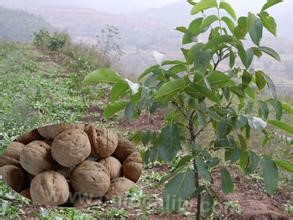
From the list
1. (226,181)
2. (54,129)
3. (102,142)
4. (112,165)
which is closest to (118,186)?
(112,165)

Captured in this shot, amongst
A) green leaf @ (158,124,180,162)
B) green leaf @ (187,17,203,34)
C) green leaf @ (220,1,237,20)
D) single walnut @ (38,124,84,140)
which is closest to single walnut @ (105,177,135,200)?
single walnut @ (38,124,84,140)

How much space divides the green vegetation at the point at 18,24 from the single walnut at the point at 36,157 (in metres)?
14.1

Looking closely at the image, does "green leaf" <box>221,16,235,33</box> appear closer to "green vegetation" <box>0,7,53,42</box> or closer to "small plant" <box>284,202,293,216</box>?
"small plant" <box>284,202,293,216</box>

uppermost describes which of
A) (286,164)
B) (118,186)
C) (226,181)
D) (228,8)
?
(228,8)

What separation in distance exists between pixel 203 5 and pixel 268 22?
0.70 ft

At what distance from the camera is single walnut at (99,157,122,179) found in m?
1.80

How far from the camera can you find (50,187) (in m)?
1.70

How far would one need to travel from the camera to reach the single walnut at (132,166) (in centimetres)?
179

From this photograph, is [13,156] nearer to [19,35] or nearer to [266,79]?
[266,79]

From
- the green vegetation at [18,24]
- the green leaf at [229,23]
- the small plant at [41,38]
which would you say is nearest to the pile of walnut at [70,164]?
the green leaf at [229,23]

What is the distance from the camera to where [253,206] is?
10.7ft

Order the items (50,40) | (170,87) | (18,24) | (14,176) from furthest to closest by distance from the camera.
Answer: (18,24) → (50,40) → (14,176) → (170,87)

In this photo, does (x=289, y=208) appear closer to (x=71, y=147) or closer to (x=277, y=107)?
(x=277, y=107)

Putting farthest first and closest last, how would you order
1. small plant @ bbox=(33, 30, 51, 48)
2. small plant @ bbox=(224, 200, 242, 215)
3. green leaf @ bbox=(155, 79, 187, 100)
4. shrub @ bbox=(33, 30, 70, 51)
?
small plant @ bbox=(33, 30, 51, 48) < shrub @ bbox=(33, 30, 70, 51) < small plant @ bbox=(224, 200, 242, 215) < green leaf @ bbox=(155, 79, 187, 100)
